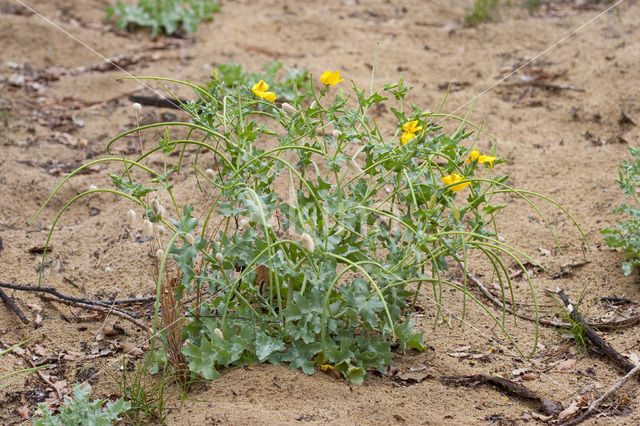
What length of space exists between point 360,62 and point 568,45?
1581 millimetres

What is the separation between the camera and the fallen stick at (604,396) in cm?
212

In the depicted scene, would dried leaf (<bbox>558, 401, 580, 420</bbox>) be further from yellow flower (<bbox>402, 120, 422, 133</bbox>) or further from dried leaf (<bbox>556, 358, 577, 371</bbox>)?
yellow flower (<bbox>402, 120, 422, 133</bbox>)

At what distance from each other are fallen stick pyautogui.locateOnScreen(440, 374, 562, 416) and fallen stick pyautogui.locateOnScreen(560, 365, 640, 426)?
2.8 inches

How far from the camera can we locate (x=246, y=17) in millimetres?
6012

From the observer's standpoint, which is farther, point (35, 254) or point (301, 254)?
point (35, 254)

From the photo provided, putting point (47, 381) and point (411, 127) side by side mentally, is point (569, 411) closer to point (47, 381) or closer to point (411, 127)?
point (411, 127)

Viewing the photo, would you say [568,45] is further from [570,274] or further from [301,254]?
[301,254]

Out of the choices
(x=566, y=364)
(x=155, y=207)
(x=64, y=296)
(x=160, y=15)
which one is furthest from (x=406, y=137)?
(x=160, y=15)

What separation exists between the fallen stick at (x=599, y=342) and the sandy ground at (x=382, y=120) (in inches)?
1.5

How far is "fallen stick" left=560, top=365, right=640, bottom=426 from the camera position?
2.12 m

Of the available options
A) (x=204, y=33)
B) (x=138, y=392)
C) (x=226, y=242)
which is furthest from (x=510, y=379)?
(x=204, y=33)

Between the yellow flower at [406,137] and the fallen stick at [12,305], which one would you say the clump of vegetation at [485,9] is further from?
the fallen stick at [12,305]

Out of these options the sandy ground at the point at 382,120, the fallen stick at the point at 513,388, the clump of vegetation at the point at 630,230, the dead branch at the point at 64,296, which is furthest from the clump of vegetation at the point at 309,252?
the clump of vegetation at the point at 630,230

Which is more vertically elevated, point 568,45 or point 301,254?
point 568,45
